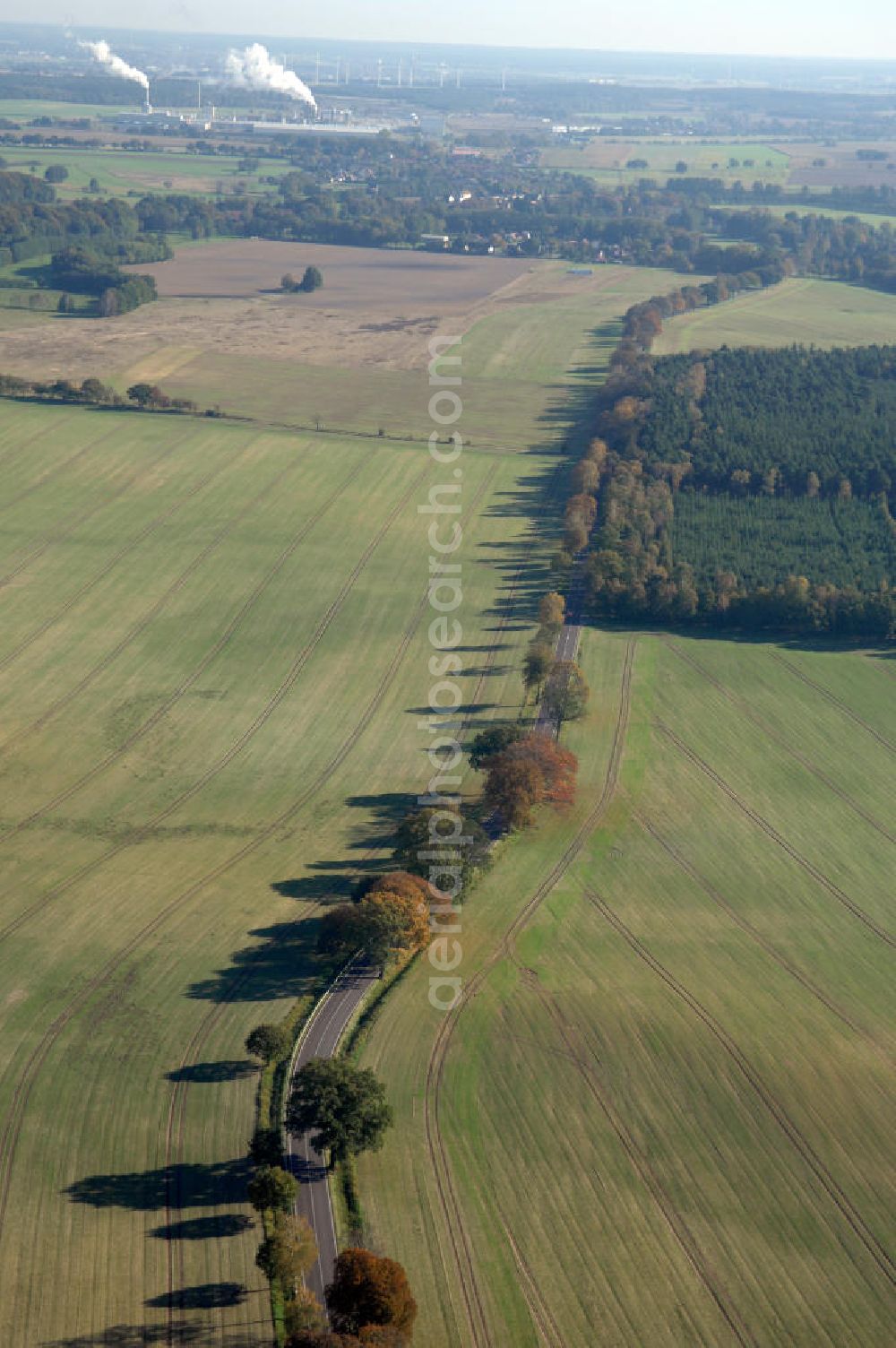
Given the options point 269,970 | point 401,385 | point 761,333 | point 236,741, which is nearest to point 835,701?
point 236,741

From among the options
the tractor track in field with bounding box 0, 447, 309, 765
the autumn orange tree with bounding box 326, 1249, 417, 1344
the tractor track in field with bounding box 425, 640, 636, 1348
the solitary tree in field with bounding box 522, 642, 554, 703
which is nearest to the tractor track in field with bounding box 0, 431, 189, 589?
the tractor track in field with bounding box 0, 447, 309, 765

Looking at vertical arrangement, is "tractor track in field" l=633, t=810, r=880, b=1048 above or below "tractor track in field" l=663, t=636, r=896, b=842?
below

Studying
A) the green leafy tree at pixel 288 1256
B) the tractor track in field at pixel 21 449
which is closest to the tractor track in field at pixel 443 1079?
the green leafy tree at pixel 288 1256

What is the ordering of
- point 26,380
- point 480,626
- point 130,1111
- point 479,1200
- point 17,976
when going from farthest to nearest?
point 26,380 < point 480,626 < point 17,976 < point 130,1111 < point 479,1200

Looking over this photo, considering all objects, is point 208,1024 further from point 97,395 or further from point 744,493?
point 97,395

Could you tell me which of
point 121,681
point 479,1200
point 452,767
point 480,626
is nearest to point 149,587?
point 121,681

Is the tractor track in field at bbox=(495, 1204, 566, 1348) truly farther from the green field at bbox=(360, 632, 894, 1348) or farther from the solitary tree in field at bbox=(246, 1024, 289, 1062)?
the solitary tree in field at bbox=(246, 1024, 289, 1062)

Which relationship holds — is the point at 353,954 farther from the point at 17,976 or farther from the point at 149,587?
the point at 149,587
